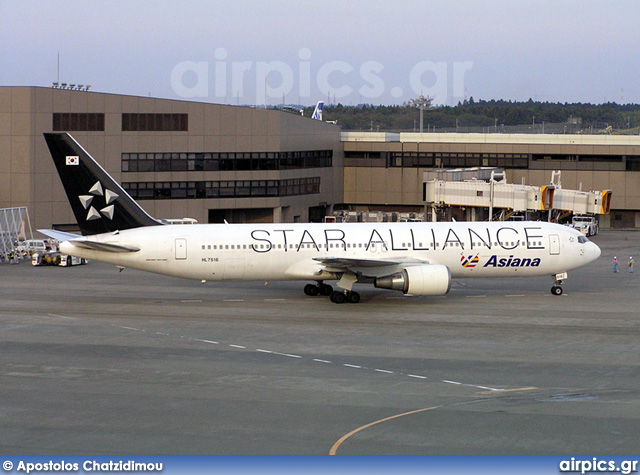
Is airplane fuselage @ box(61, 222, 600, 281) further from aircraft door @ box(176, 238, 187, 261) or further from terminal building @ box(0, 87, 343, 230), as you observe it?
terminal building @ box(0, 87, 343, 230)

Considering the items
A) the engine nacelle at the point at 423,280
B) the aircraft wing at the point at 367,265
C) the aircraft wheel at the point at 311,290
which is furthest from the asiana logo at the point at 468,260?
the aircraft wheel at the point at 311,290

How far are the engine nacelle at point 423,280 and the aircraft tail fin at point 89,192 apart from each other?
13.6 meters

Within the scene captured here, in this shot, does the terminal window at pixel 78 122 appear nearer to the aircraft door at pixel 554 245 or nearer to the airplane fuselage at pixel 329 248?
the airplane fuselage at pixel 329 248

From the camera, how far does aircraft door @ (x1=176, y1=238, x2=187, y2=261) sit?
141 feet

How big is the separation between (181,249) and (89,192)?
5.41 meters

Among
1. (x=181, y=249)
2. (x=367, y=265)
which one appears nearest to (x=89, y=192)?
(x=181, y=249)

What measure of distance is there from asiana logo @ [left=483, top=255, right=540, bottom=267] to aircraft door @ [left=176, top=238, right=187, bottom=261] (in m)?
15.4

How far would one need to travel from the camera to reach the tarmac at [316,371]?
22.2 m

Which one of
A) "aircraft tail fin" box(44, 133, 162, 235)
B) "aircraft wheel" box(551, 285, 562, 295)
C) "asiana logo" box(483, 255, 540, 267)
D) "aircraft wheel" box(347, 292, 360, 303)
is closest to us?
"aircraft tail fin" box(44, 133, 162, 235)

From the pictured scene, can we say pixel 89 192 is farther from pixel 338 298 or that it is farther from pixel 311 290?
pixel 338 298

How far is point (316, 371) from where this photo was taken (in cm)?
2973

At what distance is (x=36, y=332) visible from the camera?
3684 centimetres

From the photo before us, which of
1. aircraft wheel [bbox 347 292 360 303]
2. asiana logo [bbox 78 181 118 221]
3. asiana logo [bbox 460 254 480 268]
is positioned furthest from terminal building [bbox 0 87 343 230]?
asiana logo [bbox 460 254 480 268]

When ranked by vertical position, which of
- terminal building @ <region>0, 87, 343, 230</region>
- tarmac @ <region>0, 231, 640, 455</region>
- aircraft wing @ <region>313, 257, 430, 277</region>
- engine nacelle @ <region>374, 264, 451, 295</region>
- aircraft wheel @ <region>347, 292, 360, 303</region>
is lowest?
tarmac @ <region>0, 231, 640, 455</region>
